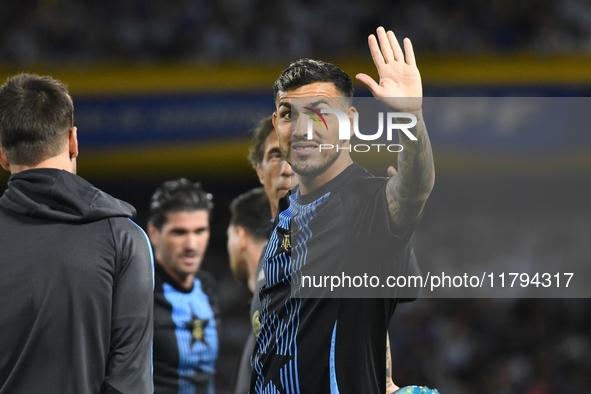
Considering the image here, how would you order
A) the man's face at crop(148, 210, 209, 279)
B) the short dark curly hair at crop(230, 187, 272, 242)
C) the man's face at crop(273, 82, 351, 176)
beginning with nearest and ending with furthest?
the man's face at crop(273, 82, 351, 176)
the short dark curly hair at crop(230, 187, 272, 242)
the man's face at crop(148, 210, 209, 279)

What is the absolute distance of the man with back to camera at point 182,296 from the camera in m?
4.09

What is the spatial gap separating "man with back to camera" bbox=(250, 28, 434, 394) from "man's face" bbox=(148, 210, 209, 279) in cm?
205

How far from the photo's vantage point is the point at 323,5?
9.38 metres

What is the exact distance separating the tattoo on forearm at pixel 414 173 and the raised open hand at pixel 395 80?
0.22ft

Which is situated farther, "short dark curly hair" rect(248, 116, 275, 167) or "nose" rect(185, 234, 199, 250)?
"nose" rect(185, 234, 199, 250)

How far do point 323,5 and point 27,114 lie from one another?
25.7 feet

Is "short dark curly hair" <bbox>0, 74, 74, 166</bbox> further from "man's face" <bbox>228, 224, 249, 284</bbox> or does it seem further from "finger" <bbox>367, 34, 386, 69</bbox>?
"man's face" <bbox>228, 224, 249, 284</bbox>

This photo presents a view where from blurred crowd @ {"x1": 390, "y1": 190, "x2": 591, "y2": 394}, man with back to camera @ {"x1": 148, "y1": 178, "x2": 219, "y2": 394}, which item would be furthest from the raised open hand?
blurred crowd @ {"x1": 390, "y1": 190, "x2": 591, "y2": 394}

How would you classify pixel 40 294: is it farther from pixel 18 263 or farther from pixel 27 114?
pixel 27 114

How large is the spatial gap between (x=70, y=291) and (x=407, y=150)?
109cm

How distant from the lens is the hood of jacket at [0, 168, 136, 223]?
2008 mm

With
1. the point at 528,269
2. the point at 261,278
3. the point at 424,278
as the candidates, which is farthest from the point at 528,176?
the point at 261,278

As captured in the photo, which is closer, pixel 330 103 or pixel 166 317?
pixel 330 103

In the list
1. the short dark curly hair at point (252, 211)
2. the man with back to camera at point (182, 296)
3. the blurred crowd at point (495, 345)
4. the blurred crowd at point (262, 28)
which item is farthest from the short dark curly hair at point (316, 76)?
the blurred crowd at point (262, 28)
